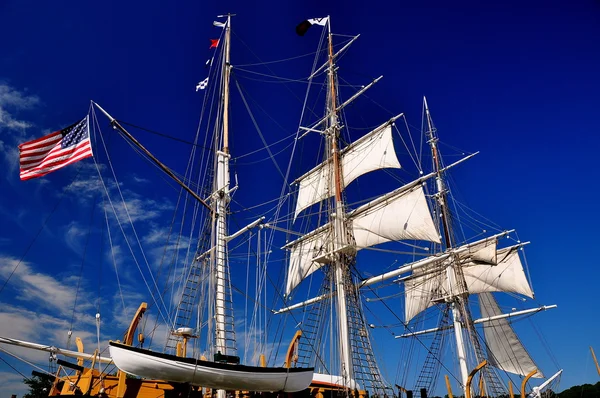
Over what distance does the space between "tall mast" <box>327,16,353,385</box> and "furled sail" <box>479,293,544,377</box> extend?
3384cm

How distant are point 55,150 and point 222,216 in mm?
7915

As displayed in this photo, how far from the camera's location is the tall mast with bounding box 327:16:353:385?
23109 mm

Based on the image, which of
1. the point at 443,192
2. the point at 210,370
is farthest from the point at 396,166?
the point at 210,370

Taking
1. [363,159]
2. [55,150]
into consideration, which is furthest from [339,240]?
[55,150]

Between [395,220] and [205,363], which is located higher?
[395,220]

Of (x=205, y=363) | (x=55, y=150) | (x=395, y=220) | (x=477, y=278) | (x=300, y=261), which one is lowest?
(x=205, y=363)

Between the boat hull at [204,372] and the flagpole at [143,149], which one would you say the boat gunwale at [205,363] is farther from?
the flagpole at [143,149]

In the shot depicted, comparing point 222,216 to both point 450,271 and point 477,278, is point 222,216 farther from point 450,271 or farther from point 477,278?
point 477,278

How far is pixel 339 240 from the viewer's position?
28328 millimetres

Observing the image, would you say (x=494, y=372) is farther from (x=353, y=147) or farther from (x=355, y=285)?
(x=353, y=147)

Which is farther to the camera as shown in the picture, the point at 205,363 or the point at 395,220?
the point at 395,220

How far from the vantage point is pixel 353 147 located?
131 ft

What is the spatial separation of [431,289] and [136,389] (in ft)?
128

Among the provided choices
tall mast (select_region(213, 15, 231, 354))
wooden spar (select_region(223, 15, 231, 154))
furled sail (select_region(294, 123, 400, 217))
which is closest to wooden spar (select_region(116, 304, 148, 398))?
tall mast (select_region(213, 15, 231, 354))
